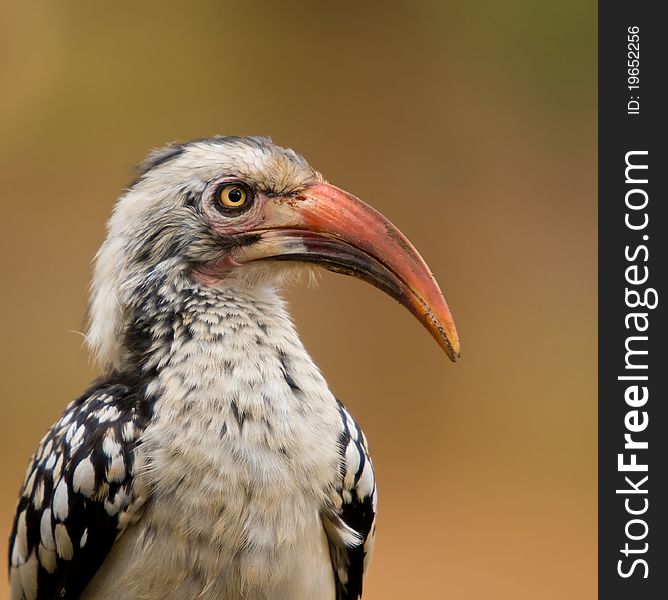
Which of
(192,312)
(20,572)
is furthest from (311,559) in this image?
(20,572)

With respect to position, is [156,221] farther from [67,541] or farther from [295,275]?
[67,541]

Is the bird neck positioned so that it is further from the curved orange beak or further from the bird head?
the curved orange beak

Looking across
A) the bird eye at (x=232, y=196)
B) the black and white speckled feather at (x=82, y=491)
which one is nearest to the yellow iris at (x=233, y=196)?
the bird eye at (x=232, y=196)

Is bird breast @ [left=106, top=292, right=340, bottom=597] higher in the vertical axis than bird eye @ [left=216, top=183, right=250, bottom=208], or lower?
lower

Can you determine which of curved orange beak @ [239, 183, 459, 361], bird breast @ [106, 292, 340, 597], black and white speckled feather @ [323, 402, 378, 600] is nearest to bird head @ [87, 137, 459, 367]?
curved orange beak @ [239, 183, 459, 361]

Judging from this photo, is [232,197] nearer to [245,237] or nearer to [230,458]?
[245,237]

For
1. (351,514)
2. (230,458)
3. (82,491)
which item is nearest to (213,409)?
(230,458)
